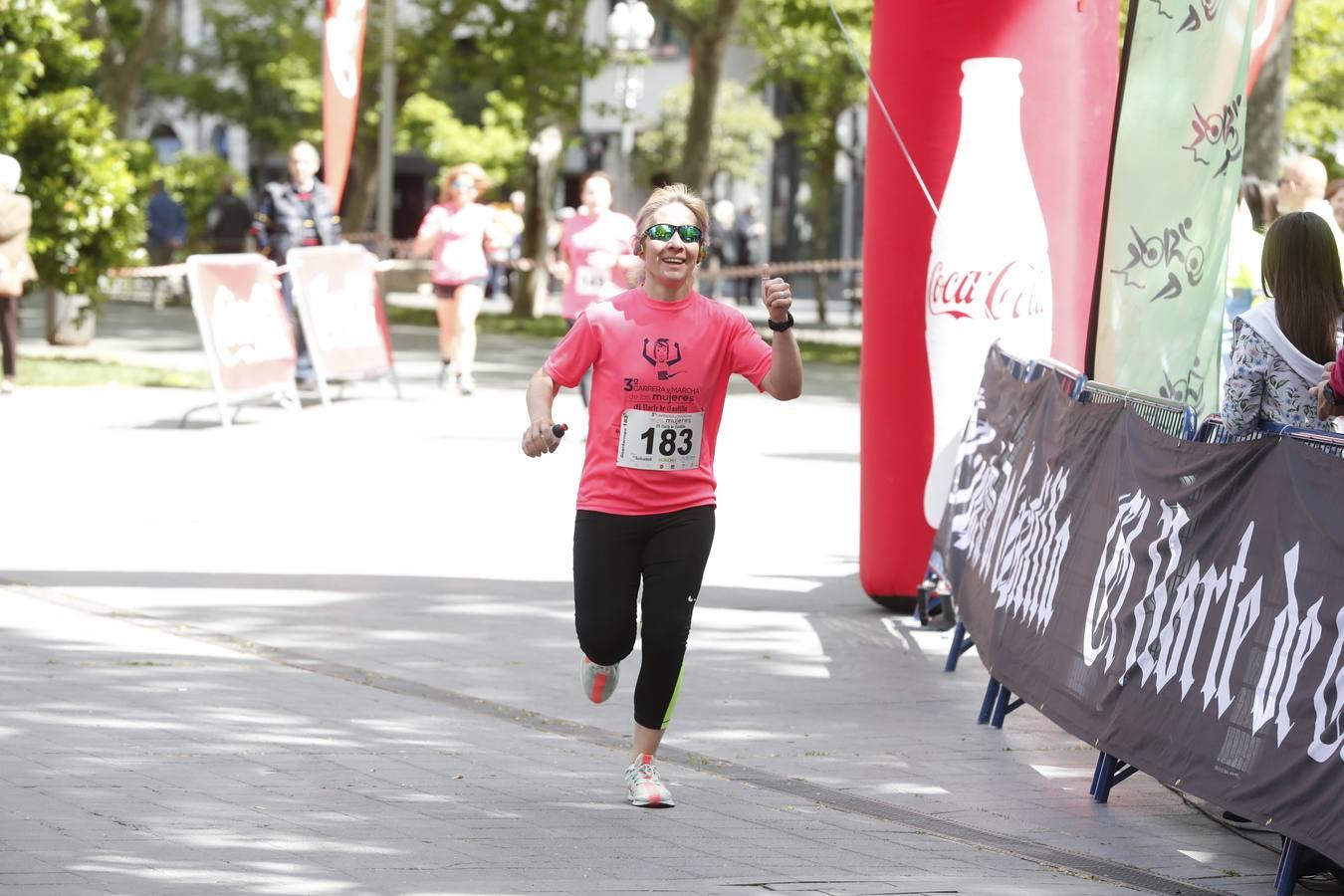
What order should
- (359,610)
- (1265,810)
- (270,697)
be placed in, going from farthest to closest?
(359,610) < (270,697) < (1265,810)

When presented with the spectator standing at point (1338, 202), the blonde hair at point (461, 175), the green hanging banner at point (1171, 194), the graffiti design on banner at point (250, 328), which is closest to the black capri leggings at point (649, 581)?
the green hanging banner at point (1171, 194)

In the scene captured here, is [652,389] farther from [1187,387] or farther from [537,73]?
[537,73]

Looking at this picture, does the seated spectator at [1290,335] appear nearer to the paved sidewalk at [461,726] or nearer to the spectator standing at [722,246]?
the paved sidewalk at [461,726]

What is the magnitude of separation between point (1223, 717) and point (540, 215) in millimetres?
30963

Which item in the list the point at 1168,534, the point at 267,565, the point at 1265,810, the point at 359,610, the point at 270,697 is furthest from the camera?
the point at 267,565

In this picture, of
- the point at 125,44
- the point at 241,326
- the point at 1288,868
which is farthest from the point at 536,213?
the point at 1288,868

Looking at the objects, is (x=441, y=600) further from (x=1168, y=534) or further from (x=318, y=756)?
(x=1168, y=534)

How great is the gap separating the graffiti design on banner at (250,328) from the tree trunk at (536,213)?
59.7ft

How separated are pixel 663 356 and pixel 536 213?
30034 millimetres

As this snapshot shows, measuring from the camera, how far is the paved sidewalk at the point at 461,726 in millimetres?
5793

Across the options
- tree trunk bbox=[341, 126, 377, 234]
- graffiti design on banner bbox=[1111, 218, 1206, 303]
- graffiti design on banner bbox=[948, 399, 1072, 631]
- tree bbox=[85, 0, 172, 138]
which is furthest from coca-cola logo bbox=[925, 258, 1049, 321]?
tree trunk bbox=[341, 126, 377, 234]

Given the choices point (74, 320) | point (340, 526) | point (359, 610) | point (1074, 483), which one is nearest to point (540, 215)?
point (74, 320)

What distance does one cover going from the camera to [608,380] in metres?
6.52

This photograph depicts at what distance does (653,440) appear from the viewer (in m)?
6.49
